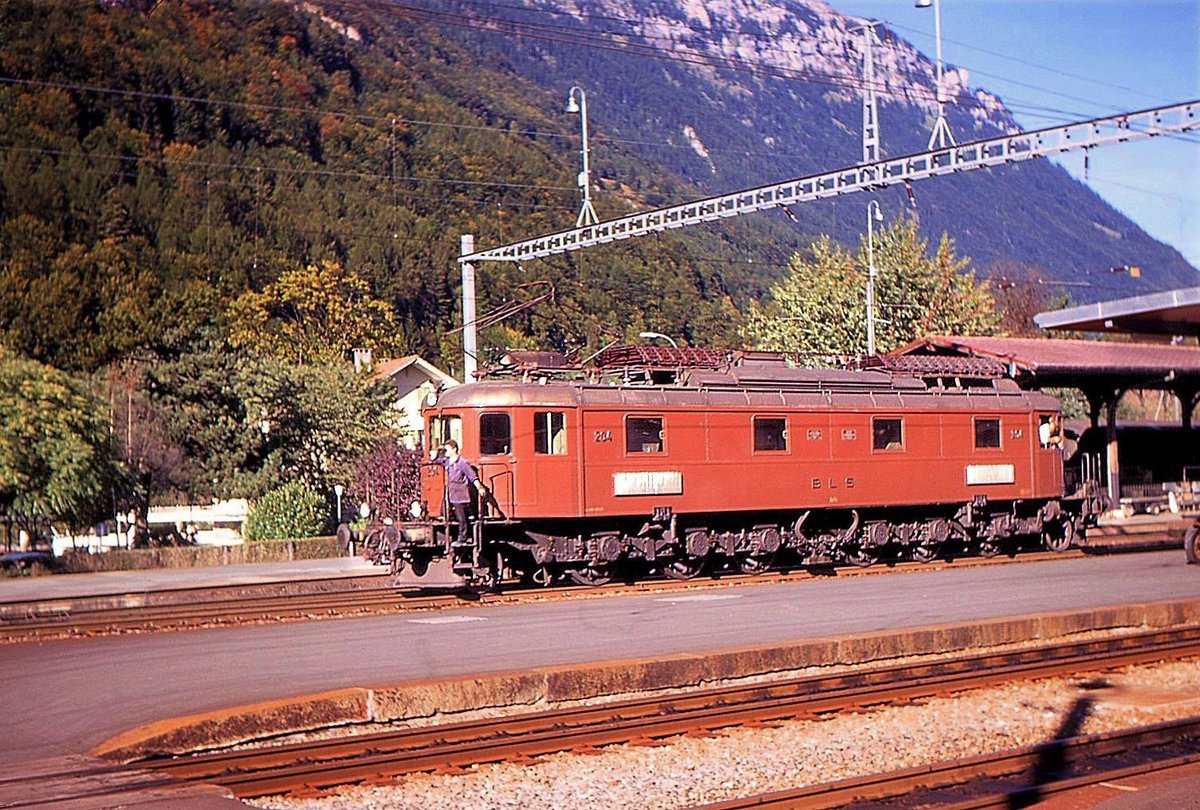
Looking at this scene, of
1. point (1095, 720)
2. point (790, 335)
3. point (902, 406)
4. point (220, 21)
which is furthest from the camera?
point (220, 21)

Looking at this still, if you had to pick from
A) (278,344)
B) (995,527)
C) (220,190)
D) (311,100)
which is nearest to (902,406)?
(995,527)

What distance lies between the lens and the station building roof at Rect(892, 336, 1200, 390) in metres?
33.3

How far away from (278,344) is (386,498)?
5023cm

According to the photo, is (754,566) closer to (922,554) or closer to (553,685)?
(922,554)

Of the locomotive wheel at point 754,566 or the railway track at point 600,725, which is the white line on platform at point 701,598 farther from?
the railway track at point 600,725

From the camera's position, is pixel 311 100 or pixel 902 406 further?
pixel 311 100

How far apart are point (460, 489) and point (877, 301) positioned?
37.2 meters

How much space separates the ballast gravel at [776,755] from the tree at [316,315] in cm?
6470

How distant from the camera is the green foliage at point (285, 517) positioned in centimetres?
3856

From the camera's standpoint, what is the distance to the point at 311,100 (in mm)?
116062

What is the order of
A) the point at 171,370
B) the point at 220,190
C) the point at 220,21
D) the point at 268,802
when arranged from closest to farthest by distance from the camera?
1. the point at 268,802
2. the point at 171,370
3. the point at 220,190
4. the point at 220,21

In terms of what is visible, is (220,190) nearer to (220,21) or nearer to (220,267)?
(220,267)

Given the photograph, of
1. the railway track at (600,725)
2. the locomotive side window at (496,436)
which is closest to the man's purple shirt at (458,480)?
the locomotive side window at (496,436)

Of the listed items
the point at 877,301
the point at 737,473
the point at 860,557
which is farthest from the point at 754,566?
the point at 877,301
